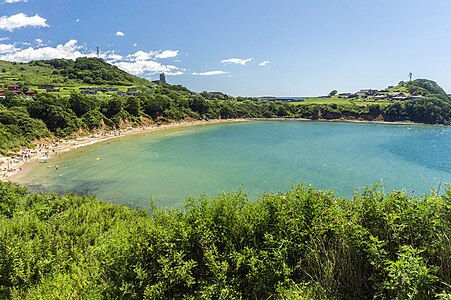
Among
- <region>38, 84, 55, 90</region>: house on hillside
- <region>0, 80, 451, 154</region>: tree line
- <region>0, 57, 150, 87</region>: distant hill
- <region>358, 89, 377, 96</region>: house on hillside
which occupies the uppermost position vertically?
<region>0, 57, 150, 87</region>: distant hill

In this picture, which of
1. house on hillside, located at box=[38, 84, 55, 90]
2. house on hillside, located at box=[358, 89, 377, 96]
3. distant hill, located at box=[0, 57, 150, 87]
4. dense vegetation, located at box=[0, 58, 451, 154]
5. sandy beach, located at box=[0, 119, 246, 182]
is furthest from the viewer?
house on hillside, located at box=[358, 89, 377, 96]

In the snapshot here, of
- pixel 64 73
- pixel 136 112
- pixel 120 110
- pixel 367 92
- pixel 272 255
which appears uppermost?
pixel 64 73

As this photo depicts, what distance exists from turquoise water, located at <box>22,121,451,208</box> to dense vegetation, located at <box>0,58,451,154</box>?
36.2 feet

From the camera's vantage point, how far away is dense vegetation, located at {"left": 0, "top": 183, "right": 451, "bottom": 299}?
20.1 ft

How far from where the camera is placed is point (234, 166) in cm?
5250

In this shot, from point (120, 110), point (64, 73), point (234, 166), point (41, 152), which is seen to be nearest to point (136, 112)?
point (120, 110)

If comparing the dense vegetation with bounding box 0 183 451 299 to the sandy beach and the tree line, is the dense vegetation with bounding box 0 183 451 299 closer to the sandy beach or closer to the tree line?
the sandy beach

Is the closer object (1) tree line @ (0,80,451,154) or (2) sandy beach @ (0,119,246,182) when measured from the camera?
(2) sandy beach @ (0,119,246,182)

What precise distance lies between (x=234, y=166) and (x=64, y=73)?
138352 mm

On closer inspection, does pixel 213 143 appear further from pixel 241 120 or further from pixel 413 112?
pixel 413 112

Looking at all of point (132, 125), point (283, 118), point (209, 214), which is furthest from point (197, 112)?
point (209, 214)

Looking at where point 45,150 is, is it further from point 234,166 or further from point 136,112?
point 136,112

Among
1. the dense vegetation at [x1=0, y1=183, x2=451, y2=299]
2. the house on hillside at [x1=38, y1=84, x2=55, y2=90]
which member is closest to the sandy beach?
the dense vegetation at [x1=0, y1=183, x2=451, y2=299]

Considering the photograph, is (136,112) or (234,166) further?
(136,112)
